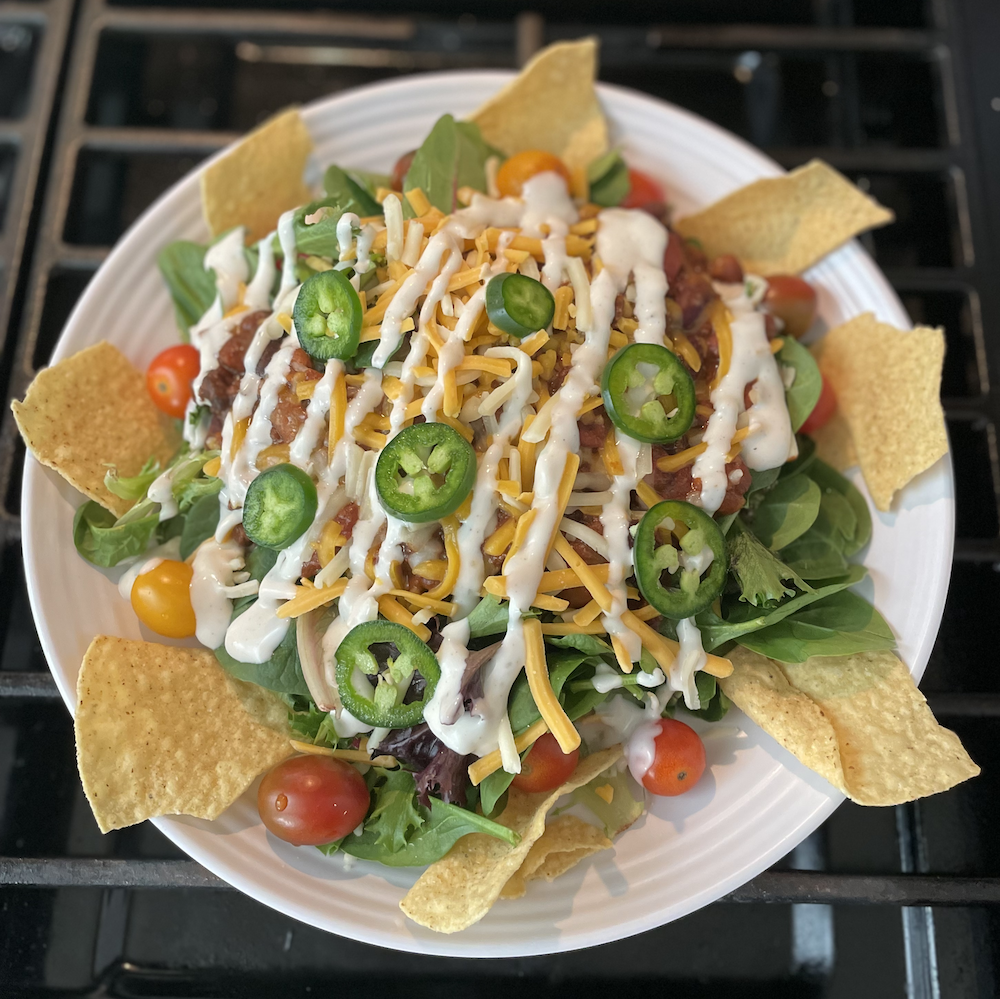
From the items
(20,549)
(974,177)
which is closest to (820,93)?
(974,177)

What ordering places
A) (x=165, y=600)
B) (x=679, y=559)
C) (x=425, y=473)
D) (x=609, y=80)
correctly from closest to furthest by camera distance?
(x=425, y=473) < (x=679, y=559) < (x=165, y=600) < (x=609, y=80)

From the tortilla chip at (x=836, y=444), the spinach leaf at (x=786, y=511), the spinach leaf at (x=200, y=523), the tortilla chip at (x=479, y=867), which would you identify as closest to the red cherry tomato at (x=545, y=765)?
the tortilla chip at (x=479, y=867)

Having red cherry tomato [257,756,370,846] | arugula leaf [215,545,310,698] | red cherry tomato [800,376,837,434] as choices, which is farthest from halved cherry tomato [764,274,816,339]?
red cherry tomato [257,756,370,846]

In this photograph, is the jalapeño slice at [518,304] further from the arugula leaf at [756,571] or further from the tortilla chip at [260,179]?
the tortilla chip at [260,179]

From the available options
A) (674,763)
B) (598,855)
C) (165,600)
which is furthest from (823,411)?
(165,600)

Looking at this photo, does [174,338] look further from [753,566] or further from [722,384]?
[753,566]

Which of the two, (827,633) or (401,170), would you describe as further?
(401,170)

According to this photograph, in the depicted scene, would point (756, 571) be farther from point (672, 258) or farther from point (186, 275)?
point (186, 275)
